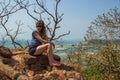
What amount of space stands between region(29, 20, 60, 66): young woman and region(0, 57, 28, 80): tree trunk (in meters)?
0.93

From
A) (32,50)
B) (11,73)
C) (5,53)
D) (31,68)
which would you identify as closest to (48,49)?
(32,50)

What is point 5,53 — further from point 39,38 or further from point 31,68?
point 39,38

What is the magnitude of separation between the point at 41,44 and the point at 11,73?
1411 millimetres

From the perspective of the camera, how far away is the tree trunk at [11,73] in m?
7.34

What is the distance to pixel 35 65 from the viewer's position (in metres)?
8.75

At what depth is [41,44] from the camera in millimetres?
8750

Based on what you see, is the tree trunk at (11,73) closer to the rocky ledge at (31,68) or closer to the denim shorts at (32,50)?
the rocky ledge at (31,68)

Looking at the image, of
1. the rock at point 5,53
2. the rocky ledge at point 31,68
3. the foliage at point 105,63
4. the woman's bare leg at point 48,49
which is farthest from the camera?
the foliage at point 105,63

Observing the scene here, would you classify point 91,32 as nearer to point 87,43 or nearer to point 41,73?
point 87,43

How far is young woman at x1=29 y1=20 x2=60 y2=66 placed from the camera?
8.45m

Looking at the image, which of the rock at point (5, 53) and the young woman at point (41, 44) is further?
the rock at point (5, 53)

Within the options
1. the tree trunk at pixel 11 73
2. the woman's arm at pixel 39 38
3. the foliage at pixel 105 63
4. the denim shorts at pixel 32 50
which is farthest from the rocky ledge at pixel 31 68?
the foliage at pixel 105 63

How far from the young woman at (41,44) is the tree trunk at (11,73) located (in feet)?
3.06

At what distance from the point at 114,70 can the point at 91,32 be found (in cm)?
304
